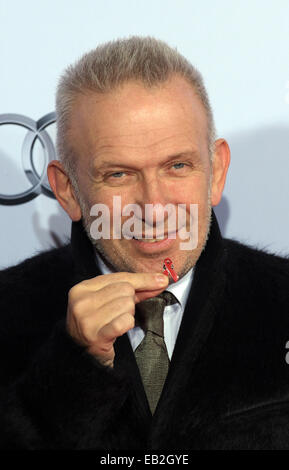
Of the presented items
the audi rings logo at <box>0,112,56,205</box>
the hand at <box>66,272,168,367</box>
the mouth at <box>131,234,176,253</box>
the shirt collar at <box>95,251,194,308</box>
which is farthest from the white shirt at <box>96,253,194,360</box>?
the audi rings logo at <box>0,112,56,205</box>

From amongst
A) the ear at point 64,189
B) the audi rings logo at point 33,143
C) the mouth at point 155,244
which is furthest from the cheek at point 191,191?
the audi rings logo at point 33,143

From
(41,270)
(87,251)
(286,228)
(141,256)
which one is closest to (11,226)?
(41,270)

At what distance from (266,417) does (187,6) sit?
1382mm

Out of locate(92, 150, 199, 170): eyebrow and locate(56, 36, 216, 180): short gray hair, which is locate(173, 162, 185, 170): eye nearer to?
locate(92, 150, 199, 170): eyebrow

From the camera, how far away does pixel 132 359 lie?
70.2 inches

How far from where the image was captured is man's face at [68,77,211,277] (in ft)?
5.78

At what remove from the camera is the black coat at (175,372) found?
164cm

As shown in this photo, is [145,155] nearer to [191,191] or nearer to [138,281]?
[191,191]

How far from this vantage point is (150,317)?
6.07 feet

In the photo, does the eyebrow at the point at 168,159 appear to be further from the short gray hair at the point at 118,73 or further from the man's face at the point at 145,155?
the short gray hair at the point at 118,73

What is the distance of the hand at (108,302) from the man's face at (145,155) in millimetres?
242

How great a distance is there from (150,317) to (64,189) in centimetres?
47

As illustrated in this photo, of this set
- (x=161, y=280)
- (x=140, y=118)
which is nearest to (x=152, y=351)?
(x=161, y=280)

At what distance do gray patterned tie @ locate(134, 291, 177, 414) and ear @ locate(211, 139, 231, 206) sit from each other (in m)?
0.36
